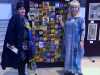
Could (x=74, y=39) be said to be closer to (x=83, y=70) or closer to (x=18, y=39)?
(x=83, y=70)

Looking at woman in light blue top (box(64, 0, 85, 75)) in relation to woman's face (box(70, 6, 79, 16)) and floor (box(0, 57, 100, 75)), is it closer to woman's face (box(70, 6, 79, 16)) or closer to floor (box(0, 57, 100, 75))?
woman's face (box(70, 6, 79, 16))

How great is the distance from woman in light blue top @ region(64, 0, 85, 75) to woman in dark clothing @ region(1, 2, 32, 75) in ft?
A: 3.13

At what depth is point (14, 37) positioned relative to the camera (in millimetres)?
5402

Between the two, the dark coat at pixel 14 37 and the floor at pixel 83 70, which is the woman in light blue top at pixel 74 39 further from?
the dark coat at pixel 14 37

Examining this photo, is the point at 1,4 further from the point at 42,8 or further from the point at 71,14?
the point at 71,14

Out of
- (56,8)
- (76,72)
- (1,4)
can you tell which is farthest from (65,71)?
A: (1,4)

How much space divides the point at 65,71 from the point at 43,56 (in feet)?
2.13

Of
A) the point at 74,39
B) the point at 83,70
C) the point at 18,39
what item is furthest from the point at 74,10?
the point at 83,70

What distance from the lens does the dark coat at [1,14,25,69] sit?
5.32 metres

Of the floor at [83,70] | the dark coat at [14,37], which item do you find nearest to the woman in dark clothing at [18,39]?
the dark coat at [14,37]

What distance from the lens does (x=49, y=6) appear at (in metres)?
6.41

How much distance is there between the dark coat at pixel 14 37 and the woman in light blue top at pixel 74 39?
1.11 m

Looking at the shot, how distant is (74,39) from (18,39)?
1254 mm

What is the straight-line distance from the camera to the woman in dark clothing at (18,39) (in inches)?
210
